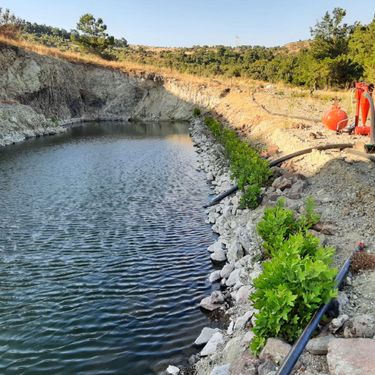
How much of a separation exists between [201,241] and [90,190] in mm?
8694

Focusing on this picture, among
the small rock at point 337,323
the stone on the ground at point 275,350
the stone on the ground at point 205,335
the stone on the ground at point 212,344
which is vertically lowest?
the stone on the ground at point 205,335

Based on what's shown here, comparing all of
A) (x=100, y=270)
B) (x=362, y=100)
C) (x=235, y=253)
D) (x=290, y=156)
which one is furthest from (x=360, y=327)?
(x=362, y=100)

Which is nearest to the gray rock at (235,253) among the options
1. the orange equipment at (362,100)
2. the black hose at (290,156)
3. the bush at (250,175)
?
the bush at (250,175)

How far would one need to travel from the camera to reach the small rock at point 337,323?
18.7ft

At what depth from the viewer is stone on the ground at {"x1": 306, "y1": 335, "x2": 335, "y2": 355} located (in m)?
5.39

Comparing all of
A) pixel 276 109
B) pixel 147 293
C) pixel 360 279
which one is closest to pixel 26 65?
pixel 276 109

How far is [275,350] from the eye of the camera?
221 inches

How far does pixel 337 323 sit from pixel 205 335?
2.95 metres

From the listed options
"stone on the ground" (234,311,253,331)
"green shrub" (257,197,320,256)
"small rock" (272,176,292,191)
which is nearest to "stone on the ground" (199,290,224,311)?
Answer: "stone on the ground" (234,311,253,331)

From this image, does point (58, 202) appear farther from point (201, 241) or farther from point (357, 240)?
point (357, 240)

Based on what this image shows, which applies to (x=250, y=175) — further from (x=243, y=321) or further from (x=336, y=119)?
(x=243, y=321)

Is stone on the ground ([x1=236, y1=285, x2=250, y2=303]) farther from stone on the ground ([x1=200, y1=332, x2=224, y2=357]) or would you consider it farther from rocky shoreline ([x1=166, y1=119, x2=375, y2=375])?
stone on the ground ([x1=200, y1=332, x2=224, y2=357])

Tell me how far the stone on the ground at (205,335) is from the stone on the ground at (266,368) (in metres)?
2.43

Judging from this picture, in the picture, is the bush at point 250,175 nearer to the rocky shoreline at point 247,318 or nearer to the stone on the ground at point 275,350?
the rocky shoreline at point 247,318
